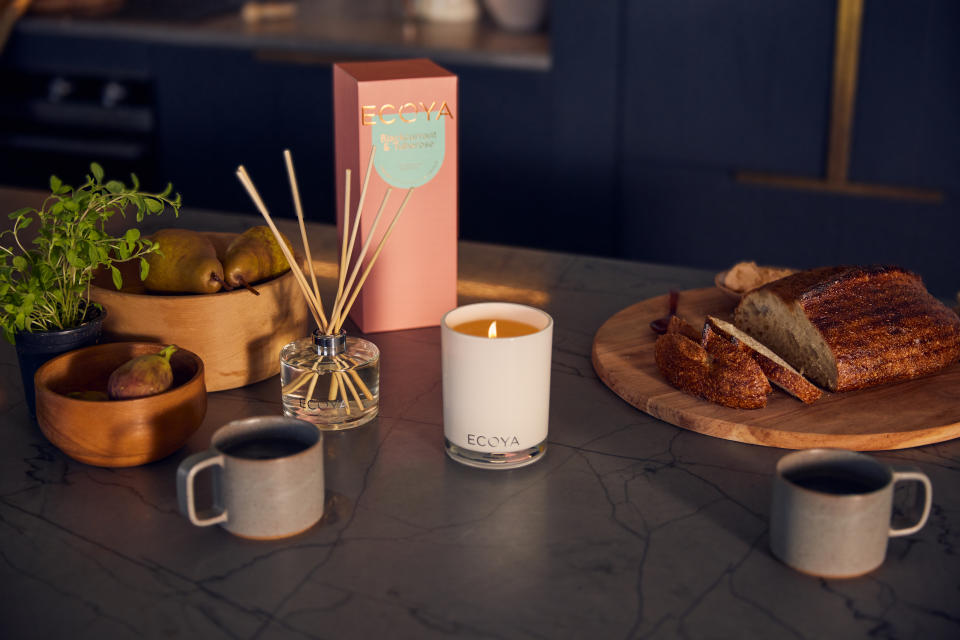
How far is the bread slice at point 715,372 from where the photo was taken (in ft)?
3.49

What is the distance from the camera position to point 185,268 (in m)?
1.12

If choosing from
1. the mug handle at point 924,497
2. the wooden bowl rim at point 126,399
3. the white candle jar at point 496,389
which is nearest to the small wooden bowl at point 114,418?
the wooden bowl rim at point 126,399

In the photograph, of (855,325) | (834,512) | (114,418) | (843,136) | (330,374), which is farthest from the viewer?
(843,136)

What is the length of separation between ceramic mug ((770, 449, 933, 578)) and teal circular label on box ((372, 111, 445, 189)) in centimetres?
59

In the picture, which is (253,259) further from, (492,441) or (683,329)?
(683,329)

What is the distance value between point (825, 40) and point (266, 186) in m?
1.68

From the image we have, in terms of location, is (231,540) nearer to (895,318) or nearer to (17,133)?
(895,318)

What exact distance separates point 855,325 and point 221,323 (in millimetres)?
673

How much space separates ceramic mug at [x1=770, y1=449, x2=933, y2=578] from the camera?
2.69ft

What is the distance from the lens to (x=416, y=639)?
771 millimetres

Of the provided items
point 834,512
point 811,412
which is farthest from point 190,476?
point 811,412

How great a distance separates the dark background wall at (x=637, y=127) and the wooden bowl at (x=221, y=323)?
6.19 feet

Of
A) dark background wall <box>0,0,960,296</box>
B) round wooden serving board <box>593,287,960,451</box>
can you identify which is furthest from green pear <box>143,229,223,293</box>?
dark background wall <box>0,0,960,296</box>

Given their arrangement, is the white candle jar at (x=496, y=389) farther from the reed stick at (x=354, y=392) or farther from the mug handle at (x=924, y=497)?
the mug handle at (x=924, y=497)
